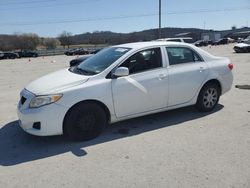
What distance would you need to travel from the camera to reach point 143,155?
4.12m

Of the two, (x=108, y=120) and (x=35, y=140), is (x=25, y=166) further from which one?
(x=108, y=120)

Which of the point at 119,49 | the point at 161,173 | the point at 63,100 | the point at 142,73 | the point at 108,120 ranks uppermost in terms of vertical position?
the point at 119,49

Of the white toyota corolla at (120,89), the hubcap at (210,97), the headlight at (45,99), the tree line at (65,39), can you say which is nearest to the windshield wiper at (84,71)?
the white toyota corolla at (120,89)

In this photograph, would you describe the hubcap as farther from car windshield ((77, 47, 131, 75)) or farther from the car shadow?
car windshield ((77, 47, 131, 75))

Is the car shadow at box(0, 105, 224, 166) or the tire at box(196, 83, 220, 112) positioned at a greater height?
the tire at box(196, 83, 220, 112)

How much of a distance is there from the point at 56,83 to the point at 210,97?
332 cm

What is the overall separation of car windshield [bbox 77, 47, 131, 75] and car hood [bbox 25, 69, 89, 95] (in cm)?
30

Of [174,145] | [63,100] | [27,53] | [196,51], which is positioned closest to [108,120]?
[63,100]

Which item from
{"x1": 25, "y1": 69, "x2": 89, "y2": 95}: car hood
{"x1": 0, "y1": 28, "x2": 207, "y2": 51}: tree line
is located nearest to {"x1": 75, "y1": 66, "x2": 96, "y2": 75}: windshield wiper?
{"x1": 25, "y1": 69, "x2": 89, "y2": 95}: car hood

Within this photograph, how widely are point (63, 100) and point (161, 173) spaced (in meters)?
1.91

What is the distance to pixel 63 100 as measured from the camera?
444 centimetres

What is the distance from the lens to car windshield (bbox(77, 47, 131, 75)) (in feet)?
16.7

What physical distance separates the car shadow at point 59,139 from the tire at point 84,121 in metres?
0.13

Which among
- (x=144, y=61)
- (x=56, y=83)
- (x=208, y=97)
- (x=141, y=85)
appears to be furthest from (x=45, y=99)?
(x=208, y=97)
